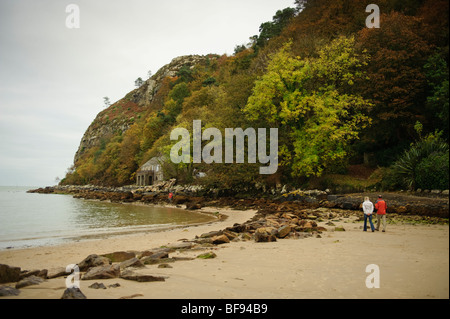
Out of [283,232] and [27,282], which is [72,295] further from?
[283,232]

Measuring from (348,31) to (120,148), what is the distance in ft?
271

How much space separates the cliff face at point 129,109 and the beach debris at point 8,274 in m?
143

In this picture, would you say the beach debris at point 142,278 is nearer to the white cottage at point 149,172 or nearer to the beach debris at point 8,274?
the beach debris at point 8,274

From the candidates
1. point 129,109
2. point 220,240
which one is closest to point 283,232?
point 220,240

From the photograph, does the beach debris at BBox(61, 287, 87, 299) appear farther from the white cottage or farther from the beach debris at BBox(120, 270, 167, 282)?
the white cottage

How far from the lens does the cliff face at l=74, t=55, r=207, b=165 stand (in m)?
148

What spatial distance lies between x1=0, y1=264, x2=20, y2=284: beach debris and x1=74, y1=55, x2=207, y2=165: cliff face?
143m

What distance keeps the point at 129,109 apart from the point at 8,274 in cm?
16431

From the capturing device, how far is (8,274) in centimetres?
538

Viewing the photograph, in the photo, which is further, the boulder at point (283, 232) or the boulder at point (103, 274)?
the boulder at point (283, 232)


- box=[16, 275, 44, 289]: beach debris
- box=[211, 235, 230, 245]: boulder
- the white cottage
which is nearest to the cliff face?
the white cottage

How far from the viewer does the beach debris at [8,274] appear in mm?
5320

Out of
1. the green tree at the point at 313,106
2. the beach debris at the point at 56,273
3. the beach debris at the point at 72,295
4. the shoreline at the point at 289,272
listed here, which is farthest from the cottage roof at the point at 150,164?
the beach debris at the point at 72,295
